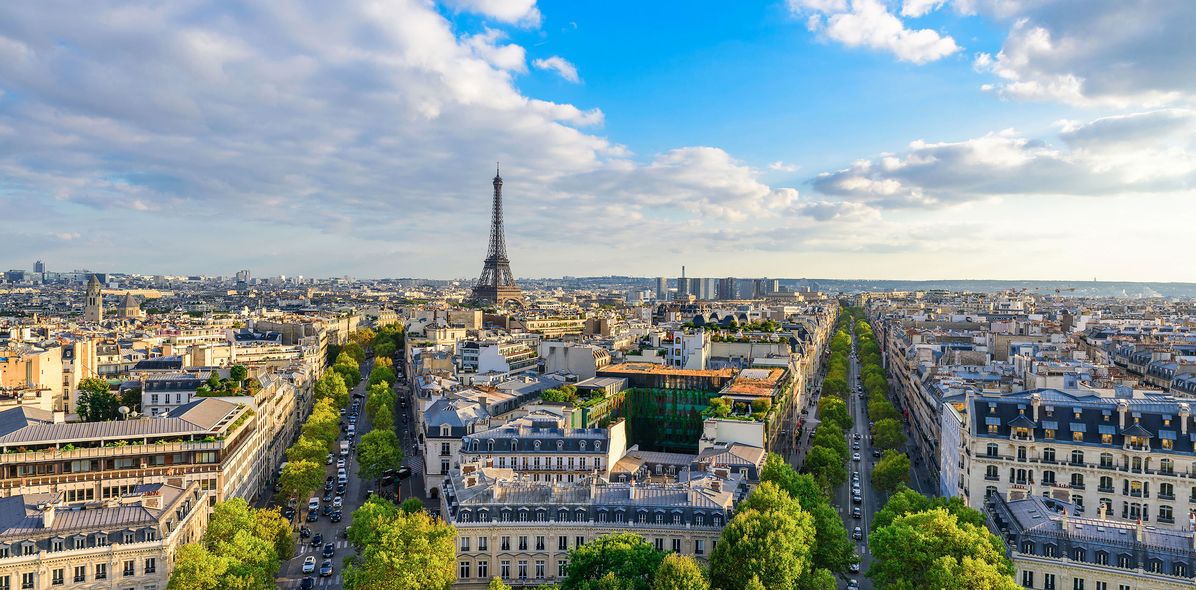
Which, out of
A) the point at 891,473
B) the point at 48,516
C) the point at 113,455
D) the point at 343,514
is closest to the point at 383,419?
the point at 343,514

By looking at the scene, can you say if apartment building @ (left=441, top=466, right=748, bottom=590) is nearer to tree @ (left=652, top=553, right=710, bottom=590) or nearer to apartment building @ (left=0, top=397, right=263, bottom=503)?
tree @ (left=652, top=553, right=710, bottom=590)

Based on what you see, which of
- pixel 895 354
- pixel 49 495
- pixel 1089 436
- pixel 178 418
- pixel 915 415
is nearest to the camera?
pixel 49 495

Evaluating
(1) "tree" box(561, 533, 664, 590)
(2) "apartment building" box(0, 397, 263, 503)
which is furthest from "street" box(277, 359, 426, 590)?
(1) "tree" box(561, 533, 664, 590)

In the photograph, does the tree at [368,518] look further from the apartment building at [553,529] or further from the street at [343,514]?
the apartment building at [553,529]

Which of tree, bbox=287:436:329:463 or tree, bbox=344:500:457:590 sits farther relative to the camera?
tree, bbox=287:436:329:463

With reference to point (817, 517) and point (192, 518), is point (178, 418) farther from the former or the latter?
point (817, 517)

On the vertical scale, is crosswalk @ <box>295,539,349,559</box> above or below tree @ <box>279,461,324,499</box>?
below

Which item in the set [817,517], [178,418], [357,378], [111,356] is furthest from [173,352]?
[817,517]
